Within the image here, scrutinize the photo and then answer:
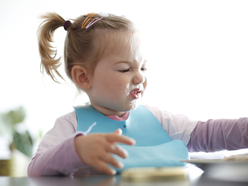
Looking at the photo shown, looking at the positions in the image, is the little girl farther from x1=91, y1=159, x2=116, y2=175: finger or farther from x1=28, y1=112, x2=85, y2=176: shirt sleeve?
x1=91, y1=159, x2=116, y2=175: finger

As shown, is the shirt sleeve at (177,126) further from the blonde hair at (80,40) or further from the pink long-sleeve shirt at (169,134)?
the blonde hair at (80,40)

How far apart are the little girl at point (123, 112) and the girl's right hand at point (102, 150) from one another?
0.26 metres

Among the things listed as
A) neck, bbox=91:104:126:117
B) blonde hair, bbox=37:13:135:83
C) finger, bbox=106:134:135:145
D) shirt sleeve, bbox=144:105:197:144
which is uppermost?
blonde hair, bbox=37:13:135:83

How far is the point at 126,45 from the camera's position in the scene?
3.25ft

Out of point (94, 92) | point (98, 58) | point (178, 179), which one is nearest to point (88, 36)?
point (98, 58)

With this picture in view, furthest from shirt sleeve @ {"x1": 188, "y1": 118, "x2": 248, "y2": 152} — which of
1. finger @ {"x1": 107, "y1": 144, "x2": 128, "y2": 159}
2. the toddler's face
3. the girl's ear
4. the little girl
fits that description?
finger @ {"x1": 107, "y1": 144, "x2": 128, "y2": 159}

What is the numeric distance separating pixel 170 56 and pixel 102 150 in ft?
8.20

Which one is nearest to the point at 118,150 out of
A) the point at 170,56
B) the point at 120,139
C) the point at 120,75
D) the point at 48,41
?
the point at 120,139

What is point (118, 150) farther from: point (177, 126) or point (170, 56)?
point (170, 56)

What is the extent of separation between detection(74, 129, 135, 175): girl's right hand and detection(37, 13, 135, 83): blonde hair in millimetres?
509

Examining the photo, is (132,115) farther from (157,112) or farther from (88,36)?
(88,36)

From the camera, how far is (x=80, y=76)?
3.52 feet

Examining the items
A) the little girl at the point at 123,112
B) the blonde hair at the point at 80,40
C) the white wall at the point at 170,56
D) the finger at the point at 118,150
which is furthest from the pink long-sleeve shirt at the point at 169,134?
the white wall at the point at 170,56

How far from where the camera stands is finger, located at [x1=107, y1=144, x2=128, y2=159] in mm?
500
